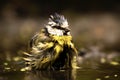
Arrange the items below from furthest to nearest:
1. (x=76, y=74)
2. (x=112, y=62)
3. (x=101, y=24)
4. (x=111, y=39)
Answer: (x=101, y=24) < (x=111, y=39) < (x=112, y=62) < (x=76, y=74)

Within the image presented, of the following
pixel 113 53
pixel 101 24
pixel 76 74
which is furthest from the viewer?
pixel 101 24

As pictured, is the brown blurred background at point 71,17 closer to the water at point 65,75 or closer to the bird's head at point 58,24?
the water at point 65,75

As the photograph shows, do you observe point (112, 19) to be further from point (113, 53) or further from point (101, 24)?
point (113, 53)

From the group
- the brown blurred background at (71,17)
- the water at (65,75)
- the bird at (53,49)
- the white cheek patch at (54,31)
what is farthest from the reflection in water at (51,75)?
the brown blurred background at (71,17)

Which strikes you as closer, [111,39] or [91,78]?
[91,78]

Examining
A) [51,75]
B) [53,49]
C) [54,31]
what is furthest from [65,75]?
[54,31]

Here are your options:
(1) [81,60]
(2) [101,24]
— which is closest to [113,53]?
(1) [81,60]

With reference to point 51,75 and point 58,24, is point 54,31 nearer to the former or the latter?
point 58,24
